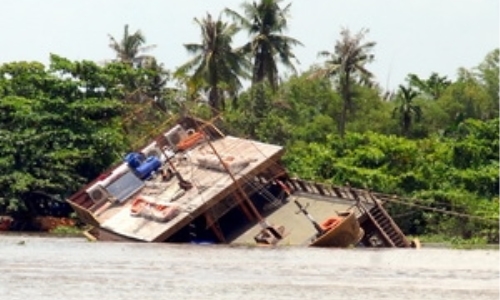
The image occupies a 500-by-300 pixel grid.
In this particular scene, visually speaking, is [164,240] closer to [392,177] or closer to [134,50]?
[392,177]

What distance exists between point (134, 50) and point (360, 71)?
42.1ft

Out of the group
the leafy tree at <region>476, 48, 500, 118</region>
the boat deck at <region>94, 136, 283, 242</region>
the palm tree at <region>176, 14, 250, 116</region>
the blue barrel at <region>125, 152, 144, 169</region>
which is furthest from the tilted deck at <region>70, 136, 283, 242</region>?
the leafy tree at <region>476, 48, 500, 118</region>

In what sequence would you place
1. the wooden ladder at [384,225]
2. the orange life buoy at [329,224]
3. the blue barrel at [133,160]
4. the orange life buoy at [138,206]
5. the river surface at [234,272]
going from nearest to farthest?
the river surface at [234,272], the orange life buoy at [329,224], the wooden ladder at [384,225], the orange life buoy at [138,206], the blue barrel at [133,160]

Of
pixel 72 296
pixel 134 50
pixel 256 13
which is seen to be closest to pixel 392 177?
pixel 256 13

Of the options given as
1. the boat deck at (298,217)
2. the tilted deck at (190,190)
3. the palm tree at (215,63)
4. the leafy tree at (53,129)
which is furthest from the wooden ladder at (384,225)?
the palm tree at (215,63)

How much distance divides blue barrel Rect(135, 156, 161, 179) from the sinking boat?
32mm

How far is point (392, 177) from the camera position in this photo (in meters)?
48.5

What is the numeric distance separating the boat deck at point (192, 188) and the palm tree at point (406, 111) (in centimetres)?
2255

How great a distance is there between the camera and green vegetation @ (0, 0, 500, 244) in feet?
153

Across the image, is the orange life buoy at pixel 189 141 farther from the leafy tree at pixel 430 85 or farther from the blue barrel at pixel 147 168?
the leafy tree at pixel 430 85

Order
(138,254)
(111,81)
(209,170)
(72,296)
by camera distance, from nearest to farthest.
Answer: (72,296) < (138,254) < (209,170) < (111,81)

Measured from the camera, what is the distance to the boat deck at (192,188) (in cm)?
3738

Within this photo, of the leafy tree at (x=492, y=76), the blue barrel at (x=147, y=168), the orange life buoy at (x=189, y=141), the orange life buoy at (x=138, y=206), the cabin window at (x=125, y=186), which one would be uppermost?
the orange life buoy at (x=189, y=141)

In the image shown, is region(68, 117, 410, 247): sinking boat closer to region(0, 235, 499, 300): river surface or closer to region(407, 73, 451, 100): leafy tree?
region(0, 235, 499, 300): river surface
